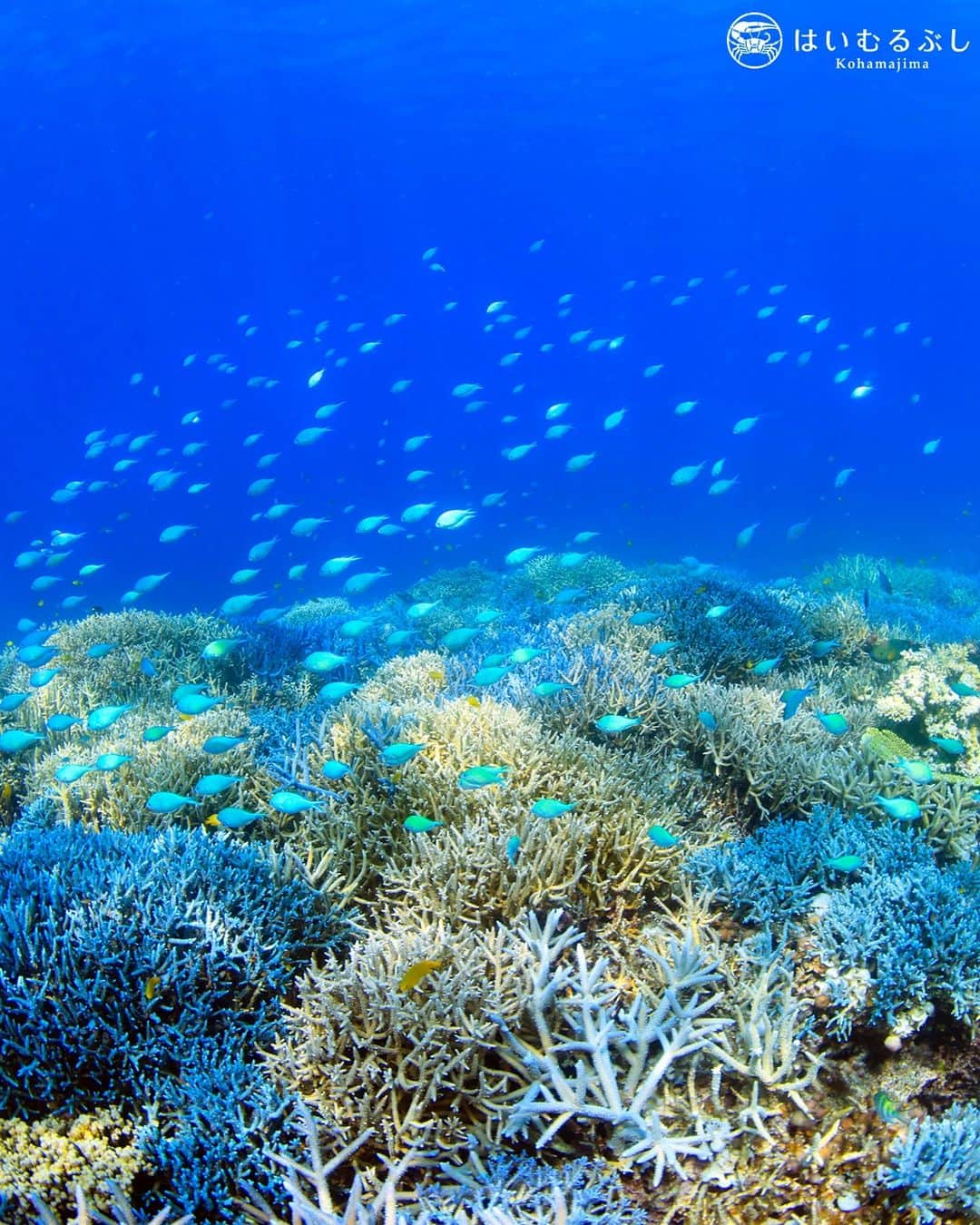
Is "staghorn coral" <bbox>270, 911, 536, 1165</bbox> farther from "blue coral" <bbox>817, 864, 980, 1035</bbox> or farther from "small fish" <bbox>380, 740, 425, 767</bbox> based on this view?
"blue coral" <bbox>817, 864, 980, 1035</bbox>

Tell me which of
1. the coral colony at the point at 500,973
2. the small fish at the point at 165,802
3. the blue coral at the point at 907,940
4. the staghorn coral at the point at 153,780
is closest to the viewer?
the coral colony at the point at 500,973

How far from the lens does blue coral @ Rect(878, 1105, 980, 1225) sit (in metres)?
2.72

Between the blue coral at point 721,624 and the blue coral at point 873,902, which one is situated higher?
the blue coral at point 873,902

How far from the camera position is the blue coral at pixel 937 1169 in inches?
107

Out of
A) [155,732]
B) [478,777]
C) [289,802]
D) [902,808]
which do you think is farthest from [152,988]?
[902,808]

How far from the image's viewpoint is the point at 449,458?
110 meters

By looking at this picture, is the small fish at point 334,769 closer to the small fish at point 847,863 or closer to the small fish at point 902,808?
the small fish at point 847,863

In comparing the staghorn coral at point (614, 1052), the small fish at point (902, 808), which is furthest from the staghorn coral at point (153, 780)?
the small fish at point (902, 808)

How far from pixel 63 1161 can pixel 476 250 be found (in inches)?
4200

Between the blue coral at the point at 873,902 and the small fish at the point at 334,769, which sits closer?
the blue coral at the point at 873,902

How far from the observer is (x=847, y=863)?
3.83 metres

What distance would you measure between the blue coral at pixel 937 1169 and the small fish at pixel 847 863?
3.89ft

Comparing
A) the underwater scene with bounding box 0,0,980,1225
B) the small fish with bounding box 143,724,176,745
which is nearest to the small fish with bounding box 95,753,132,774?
the underwater scene with bounding box 0,0,980,1225

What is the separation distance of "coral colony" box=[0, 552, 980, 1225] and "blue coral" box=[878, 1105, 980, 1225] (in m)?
0.01
